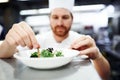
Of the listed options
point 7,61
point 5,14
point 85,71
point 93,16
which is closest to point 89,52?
point 85,71

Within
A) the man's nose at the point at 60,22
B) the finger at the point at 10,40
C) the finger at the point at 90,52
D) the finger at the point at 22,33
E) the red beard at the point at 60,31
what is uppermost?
the finger at the point at 22,33

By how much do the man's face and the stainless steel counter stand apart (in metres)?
1.14

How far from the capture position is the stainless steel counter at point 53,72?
18.4 inches

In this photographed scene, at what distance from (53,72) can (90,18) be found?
5.04 meters

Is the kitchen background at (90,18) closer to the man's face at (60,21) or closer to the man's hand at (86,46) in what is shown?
the man's face at (60,21)

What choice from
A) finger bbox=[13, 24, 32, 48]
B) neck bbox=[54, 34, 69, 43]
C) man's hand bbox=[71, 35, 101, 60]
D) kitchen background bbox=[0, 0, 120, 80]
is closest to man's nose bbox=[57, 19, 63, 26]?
neck bbox=[54, 34, 69, 43]

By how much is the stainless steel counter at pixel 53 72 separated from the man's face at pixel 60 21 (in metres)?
1.14

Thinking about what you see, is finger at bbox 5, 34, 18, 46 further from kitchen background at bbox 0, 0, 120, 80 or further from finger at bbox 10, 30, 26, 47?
kitchen background at bbox 0, 0, 120, 80

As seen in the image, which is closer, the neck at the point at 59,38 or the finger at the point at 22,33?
the finger at the point at 22,33

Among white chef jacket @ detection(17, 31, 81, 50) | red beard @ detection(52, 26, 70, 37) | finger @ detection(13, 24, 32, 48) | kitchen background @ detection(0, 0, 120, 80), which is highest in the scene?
finger @ detection(13, 24, 32, 48)

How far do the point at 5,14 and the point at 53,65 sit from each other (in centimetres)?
440

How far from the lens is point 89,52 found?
0.68 m

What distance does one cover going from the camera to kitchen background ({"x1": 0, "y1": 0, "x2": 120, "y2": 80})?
3.96m

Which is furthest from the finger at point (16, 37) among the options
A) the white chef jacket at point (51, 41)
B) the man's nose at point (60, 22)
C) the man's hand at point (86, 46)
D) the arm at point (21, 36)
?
the man's nose at point (60, 22)
